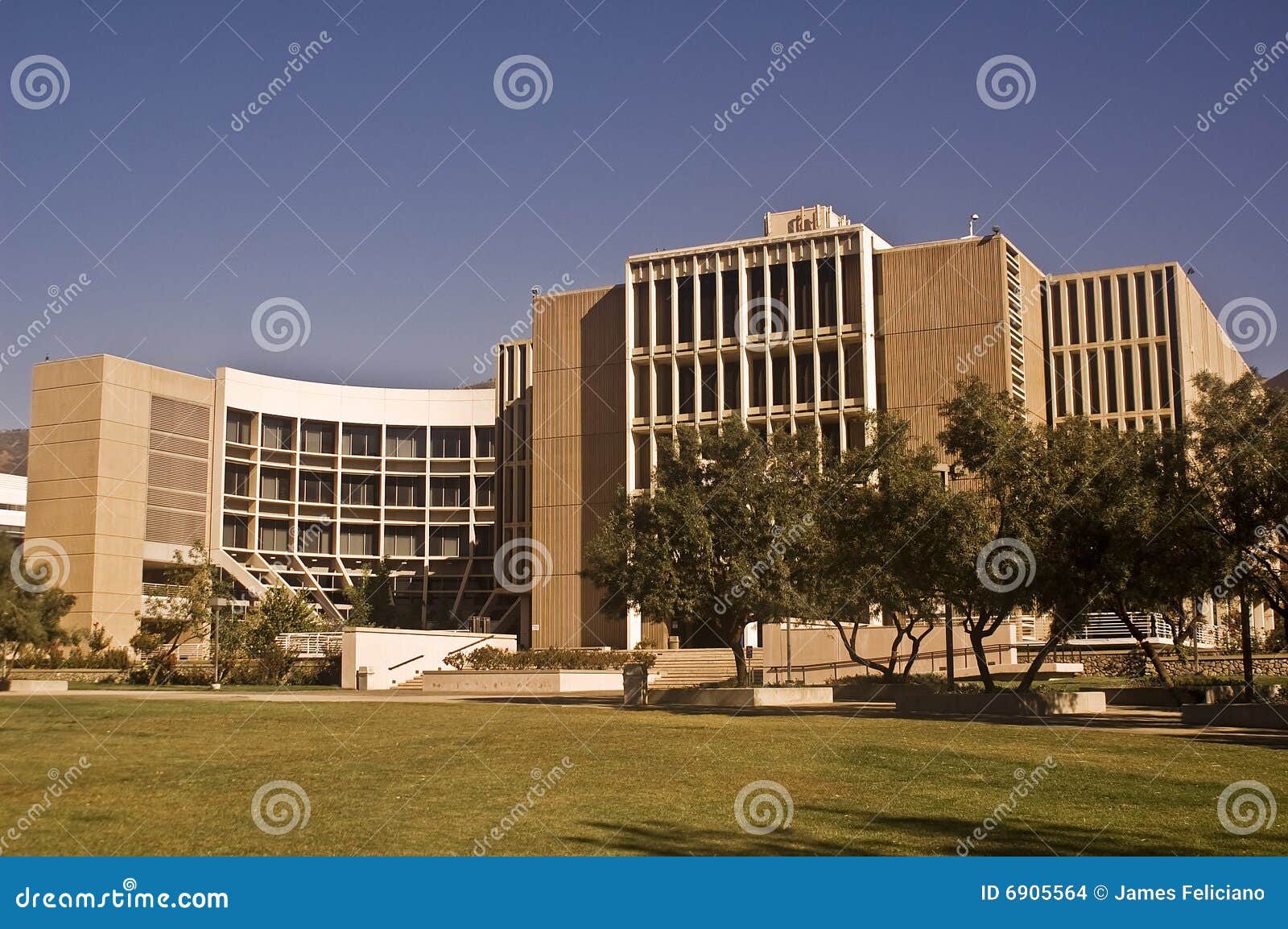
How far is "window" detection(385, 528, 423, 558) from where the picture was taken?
104312 millimetres

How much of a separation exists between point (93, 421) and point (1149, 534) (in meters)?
73.5

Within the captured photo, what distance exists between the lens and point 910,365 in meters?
65.7

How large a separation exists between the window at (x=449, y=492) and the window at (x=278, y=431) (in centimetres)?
1224

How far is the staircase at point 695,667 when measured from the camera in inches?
2051

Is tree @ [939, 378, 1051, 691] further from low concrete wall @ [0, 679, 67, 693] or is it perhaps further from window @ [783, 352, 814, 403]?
window @ [783, 352, 814, 403]

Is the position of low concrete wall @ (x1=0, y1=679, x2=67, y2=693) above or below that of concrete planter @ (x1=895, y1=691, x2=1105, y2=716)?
below

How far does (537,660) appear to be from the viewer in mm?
51594

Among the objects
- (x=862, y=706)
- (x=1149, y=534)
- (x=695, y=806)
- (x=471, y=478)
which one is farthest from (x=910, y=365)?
(x=695, y=806)

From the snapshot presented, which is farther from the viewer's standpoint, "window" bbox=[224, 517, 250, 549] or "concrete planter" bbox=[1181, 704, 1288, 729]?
"window" bbox=[224, 517, 250, 549]

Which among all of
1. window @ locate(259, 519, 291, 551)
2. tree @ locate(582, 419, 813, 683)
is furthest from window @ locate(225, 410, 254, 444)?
tree @ locate(582, 419, 813, 683)

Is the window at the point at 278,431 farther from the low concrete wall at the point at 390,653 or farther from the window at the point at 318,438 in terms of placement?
the low concrete wall at the point at 390,653

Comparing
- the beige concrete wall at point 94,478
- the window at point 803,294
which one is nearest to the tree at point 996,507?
the window at point 803,294

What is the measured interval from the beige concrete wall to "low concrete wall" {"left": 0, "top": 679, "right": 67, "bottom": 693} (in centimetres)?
3780

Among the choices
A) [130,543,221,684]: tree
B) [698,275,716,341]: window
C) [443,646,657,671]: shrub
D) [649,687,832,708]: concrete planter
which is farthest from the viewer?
[698,275,716,341]: window
